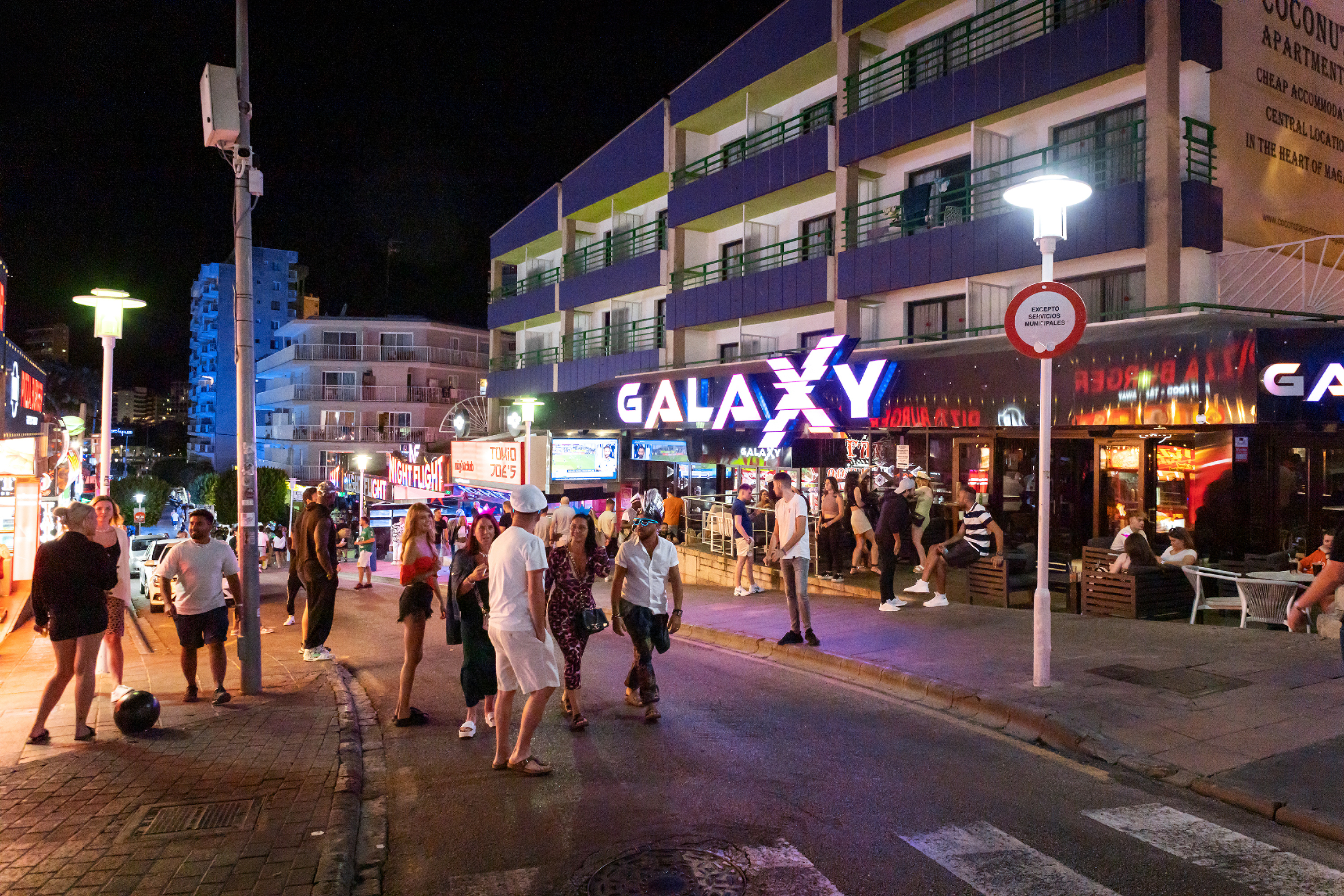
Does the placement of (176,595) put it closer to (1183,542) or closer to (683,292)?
(1183,542)

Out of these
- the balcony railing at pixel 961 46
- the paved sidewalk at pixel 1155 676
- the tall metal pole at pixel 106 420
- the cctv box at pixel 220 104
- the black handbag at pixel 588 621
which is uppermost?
the balcony railing at pixel 961 46

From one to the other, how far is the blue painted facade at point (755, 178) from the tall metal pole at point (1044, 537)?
12.2 meters

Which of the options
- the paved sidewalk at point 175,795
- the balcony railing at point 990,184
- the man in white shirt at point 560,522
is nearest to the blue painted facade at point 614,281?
the balcony railing at point 990,184

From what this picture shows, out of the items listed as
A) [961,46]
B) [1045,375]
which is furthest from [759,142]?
[1045,375]

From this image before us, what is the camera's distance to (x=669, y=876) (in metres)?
4.52

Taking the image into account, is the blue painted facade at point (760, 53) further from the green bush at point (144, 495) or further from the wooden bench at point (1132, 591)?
the green bush at point (144, 495)

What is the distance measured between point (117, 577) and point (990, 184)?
50.6ft

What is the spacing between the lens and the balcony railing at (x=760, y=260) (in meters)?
20.6

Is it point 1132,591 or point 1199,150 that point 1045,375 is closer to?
point 1132,591

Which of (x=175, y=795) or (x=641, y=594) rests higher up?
(x=641, y=594)

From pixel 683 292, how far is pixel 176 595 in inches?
703

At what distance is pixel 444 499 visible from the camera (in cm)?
2753

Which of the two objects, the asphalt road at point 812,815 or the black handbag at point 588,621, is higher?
the black handbag at point 588,621

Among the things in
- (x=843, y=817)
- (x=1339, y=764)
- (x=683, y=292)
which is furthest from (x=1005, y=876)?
(x=683, y=292)
